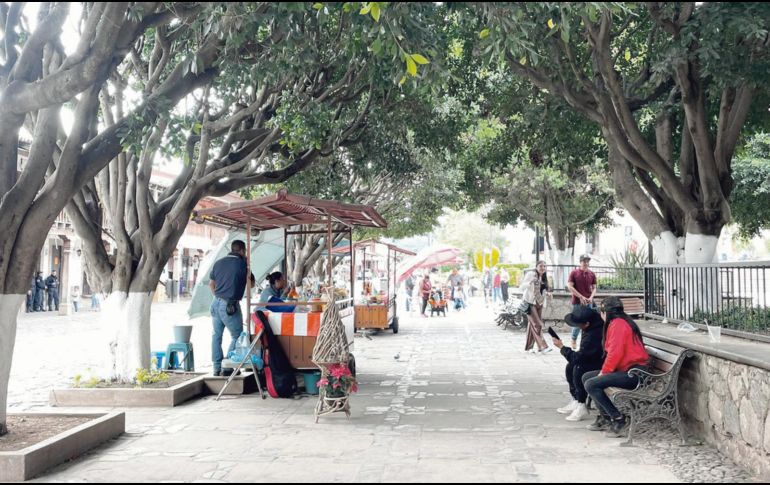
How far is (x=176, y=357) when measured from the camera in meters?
11.6

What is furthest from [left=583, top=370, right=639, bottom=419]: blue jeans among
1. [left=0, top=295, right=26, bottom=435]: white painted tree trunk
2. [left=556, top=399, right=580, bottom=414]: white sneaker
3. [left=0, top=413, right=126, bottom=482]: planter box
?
[left=0, top=295, right=26, bottom=435]: white painted tree trunk

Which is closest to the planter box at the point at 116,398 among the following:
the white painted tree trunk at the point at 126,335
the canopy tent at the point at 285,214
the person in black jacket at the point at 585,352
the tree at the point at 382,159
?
the white painted tree trunk at the point at 126,335

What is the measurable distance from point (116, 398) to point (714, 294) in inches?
297

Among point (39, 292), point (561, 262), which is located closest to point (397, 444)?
point (561, 262)

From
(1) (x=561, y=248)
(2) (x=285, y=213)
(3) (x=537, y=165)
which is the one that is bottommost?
(1) (x=561, y=248)

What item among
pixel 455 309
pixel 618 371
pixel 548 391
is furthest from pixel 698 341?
pixel 455 309

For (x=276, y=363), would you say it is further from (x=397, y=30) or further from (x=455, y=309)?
(x=455, y=309)

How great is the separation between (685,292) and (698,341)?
237 cm

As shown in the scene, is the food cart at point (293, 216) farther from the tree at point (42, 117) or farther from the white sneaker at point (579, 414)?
the white sneaker at point (579, 414)

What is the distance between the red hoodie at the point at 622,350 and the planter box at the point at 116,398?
17.3 feet

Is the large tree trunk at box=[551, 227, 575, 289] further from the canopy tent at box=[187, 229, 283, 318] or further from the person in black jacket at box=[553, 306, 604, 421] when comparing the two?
the person in black jacket at box=[553, 306, 604, 421]

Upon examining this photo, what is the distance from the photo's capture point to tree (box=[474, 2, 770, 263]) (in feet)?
32.7

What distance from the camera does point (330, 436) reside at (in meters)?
7.86

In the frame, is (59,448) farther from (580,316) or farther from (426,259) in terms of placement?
(426,259)
